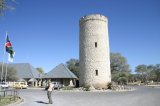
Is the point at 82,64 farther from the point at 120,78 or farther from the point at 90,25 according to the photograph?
the point at 120,78

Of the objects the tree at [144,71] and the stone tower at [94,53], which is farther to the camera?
the tree at [144,71]

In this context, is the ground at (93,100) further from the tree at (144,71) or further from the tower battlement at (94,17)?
the tree at (144,71)

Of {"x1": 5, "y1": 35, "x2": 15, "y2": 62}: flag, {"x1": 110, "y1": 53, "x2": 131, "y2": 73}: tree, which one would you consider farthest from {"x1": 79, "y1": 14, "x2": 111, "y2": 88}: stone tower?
{"x1": 110, "y1": 53, "x2": 131, "y2": 73}: tree

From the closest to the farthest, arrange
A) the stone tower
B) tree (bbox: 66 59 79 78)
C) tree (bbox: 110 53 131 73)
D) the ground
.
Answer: the ground, the stone tower, tree (bbox: 66 59 79 78), tree (bbox: 110 53 131 73)

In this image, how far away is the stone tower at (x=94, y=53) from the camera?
4438 centimetres

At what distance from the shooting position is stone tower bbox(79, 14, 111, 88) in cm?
4438

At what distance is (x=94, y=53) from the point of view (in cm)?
4438

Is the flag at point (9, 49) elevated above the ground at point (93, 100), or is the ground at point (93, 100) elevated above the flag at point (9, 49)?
the flag at point (9, 49)

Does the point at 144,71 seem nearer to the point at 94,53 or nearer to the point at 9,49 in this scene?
the point at 94,53

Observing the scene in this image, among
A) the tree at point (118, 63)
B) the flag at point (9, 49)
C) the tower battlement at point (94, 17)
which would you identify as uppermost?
the tower battlement at point (94, 17)

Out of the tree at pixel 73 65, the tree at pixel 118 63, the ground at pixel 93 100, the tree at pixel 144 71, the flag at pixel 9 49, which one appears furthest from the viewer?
the tree at pixel 144 71

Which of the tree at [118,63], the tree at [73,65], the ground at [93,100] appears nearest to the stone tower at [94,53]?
the ground at [93,100]

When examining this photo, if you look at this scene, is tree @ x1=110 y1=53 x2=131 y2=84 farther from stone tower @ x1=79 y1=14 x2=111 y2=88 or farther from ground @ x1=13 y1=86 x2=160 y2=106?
ground @ x1=13 y1=86 x2=160 y2=106

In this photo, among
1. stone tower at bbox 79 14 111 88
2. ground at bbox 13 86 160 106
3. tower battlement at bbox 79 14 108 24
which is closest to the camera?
ground at bbox 13 86 160 106
